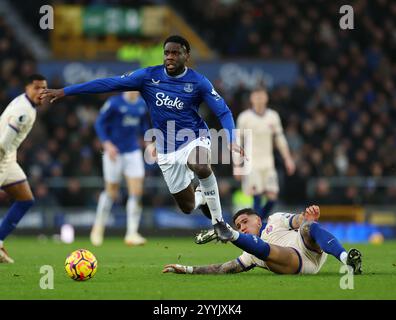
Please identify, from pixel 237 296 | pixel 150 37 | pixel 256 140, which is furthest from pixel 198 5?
pixel 237 296

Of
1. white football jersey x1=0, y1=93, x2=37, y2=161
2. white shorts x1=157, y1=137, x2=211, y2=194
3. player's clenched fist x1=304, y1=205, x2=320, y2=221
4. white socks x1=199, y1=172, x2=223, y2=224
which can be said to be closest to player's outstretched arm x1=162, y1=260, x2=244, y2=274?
white socks x1=199, y1=172, x2=223, y2=224

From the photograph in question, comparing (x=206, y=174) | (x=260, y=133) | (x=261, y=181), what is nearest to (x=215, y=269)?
(x=206, y=174)

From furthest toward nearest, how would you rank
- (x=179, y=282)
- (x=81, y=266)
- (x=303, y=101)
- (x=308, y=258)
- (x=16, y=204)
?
(x=303, y=101), (x=16, y=204), (x=308, y=258), (x=81, y=266), (x=179, y=282)

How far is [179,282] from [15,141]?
3.98 metres

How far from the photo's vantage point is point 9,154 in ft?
40.1

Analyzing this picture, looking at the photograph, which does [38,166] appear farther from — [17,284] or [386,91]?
[17,284]

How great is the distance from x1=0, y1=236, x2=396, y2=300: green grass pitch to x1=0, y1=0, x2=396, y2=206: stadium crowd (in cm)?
729

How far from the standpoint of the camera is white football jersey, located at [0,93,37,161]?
468 inches

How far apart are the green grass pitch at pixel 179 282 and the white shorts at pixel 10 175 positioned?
1019 millimetres

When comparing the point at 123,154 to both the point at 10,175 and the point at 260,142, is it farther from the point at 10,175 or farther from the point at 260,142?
the point at 10,175

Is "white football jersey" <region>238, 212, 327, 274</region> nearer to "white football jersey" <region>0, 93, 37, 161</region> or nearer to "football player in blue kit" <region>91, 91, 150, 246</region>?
"white football jersey" <region>0, 93, 37, 161</region>

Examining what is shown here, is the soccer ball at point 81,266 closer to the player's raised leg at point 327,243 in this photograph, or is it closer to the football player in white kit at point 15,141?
the player's raised leg at point 327,243

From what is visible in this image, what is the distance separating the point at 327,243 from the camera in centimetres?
889

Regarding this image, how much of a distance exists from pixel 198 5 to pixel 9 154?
15603 mm
